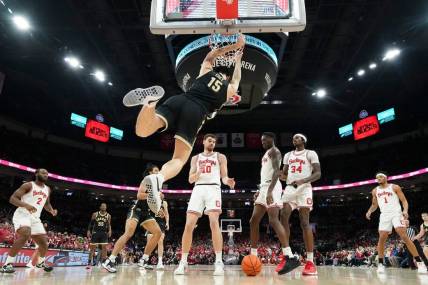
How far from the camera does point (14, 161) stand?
2473cm

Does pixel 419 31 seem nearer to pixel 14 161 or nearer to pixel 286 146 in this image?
pixel 286 146

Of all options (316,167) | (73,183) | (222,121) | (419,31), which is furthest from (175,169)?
(222,121)

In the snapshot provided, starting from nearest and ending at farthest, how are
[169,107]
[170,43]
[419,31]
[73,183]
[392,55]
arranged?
[169,107], [170,43], [419,31], [392,55], [73,183]

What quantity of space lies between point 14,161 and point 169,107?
80.9ft

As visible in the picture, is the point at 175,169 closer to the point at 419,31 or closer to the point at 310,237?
the point at 310,237

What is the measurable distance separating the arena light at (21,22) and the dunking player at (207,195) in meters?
13.1

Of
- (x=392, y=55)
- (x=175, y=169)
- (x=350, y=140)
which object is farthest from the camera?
(x=350, y=140)

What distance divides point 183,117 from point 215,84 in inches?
26.8

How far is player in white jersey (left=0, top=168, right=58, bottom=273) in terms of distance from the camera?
5.96 m

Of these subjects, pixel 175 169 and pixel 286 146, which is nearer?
pixel 175 169

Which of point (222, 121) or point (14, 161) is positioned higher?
point (222, 121)

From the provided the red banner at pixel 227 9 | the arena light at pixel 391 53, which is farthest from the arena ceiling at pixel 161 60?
the red banner at pixel 227 9

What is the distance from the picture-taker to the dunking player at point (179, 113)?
380cm

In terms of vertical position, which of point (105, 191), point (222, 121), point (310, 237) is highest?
point (222, 121)
